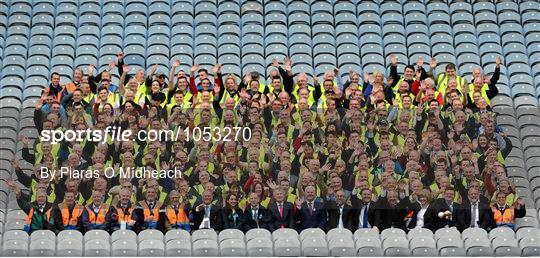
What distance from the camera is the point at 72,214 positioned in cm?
2111

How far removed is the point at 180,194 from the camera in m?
21.2

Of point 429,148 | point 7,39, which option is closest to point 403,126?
point 429,148

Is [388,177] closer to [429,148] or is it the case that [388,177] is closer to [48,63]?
[429,148]

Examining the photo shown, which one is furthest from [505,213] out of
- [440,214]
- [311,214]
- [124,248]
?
[124,248]

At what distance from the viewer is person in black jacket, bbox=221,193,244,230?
21.2 m

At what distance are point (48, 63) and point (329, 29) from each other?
Result: 13.9 ft

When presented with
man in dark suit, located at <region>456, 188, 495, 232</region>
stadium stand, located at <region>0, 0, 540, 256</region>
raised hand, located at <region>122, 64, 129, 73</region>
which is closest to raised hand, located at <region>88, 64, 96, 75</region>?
stadium stand, located at <region>0, 0, 540, 256</region>

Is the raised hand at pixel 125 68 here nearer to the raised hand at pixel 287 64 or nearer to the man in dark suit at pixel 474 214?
the raised hand at pixel 287 64

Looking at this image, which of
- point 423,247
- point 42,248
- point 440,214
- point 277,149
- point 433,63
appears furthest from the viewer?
point 433,63

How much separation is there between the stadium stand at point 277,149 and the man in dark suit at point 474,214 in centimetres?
2

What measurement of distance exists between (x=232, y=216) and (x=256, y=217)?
11.7 inches

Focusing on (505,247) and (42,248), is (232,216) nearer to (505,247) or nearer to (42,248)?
(42,248)

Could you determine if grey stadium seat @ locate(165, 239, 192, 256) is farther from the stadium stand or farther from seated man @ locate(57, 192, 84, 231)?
seated man @ locate(57, 192, 84, 231)

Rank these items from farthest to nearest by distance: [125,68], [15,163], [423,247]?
[125,68], [15,163], [423,247]
